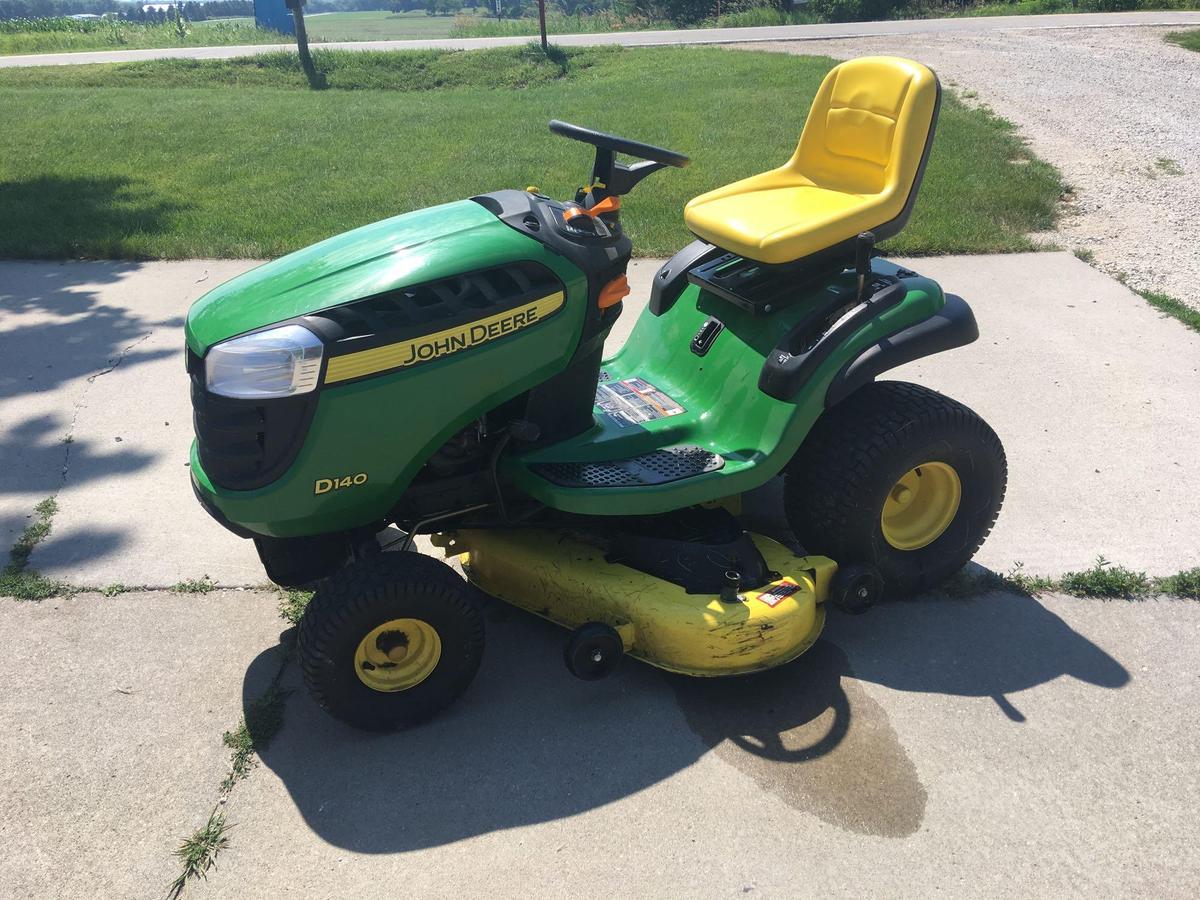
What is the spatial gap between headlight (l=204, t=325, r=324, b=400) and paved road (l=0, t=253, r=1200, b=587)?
121 cm

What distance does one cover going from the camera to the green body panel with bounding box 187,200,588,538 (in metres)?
2.44

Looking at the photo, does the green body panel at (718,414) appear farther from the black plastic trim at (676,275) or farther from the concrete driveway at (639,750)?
the concrete driveway at (639,750)

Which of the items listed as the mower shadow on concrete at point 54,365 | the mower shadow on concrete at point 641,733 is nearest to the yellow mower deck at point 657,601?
the mower shadow on concrete at point 641,733

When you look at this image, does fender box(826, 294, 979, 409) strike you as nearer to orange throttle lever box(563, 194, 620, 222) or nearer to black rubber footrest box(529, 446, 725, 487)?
black rubber footrest box(529, 446, 725, 487)

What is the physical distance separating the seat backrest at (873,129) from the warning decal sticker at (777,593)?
121 centimetres

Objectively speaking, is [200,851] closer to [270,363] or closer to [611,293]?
[270,363]

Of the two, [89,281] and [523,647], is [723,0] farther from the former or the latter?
[523,647]

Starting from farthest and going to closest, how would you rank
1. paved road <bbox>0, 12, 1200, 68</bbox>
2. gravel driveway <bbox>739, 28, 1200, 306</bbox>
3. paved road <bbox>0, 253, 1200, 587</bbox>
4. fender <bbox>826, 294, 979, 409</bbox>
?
paved road <bbox>0, 12, 1200, 68</bbox>, gravel driveway <bbox>739, 28, 1200, 306</bbox>, paved road <bbox>0, 253, 1200, 587</bbox>, fender <bbox>826, 294, 979, 409</bbox>

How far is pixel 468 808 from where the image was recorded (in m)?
2.47

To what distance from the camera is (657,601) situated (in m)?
2.74

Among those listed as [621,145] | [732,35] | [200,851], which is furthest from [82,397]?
[732,35]

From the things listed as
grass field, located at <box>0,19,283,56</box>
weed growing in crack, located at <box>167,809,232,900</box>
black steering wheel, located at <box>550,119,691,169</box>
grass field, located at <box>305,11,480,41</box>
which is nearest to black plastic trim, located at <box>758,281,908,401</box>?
black steering wheel, located at <box>550,119,691,169</box>

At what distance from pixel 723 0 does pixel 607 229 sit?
2709 cm

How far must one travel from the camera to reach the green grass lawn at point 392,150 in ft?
22.9
